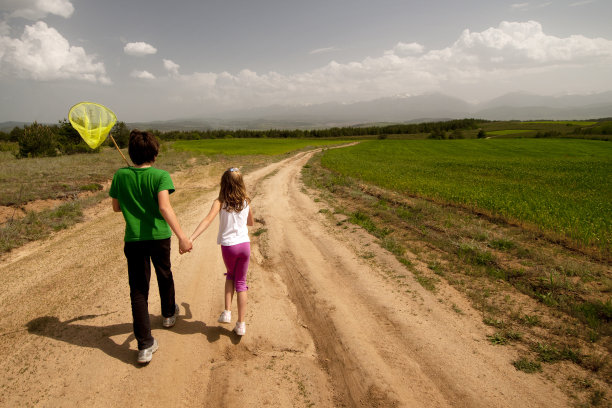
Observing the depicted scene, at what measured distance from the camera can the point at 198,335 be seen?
4.28 metres

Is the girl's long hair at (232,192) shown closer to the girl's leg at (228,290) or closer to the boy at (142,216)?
the boy at (142,216)

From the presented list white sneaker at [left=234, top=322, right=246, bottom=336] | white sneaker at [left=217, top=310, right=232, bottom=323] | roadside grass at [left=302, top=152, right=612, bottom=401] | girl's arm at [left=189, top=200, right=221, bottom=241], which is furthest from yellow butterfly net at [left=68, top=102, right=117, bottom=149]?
roadside grass at [left=302, top=152, right=612, bottom=401]

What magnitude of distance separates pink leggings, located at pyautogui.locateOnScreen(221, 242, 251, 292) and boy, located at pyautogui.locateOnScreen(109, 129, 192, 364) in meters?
0.57

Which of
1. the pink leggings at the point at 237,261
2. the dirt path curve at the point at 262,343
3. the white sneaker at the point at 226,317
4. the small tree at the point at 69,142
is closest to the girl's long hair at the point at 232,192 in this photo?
the pink leggings at the point at 237,261

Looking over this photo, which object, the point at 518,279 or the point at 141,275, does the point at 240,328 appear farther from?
the point at 518,279

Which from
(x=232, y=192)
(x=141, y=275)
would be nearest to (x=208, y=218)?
(x=232, y=192)

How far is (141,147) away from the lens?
3609mm

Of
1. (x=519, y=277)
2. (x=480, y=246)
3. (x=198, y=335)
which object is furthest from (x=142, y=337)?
(x=480, y=246)

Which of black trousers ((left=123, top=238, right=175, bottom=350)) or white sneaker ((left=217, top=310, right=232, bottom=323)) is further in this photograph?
white sneaker ((left=217, top=310, right=232, bottom=323))

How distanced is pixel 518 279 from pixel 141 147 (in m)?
7.30

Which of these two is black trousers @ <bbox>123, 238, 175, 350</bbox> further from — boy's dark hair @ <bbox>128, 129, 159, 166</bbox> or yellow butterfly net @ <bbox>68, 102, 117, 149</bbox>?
yellow butterfly net @ <bbox>68, 102, 117, 149</bbox>

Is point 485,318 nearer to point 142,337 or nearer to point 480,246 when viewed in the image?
point 480,246

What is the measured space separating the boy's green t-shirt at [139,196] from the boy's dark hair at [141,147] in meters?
0.13

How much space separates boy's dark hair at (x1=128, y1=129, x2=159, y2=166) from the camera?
3.61 metres
